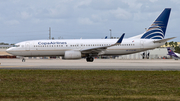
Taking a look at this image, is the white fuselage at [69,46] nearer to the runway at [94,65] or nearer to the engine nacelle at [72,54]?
A: the engine nacelle at [72,54]

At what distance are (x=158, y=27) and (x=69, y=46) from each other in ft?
48.8

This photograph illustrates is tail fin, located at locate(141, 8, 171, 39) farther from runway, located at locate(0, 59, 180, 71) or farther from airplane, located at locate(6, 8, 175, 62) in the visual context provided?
runway, located at locate(0, 59, 180, 71)

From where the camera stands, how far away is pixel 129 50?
39.1 m

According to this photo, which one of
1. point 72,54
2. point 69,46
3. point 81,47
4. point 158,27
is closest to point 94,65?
point 72,54

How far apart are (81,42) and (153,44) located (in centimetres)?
1131

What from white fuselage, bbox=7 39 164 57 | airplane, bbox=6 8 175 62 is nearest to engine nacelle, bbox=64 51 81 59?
airplane, bbox=6 8 175 62

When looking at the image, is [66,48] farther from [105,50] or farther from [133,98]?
[133,98]

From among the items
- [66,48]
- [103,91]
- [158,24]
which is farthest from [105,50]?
[103,91]

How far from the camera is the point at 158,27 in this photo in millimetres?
41156

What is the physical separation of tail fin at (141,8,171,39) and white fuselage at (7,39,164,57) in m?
2.04

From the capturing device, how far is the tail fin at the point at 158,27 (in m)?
40.9

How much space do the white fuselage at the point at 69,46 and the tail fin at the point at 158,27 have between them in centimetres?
204

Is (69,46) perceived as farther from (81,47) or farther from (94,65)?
(94,65)

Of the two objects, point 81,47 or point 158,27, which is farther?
point 158,27
